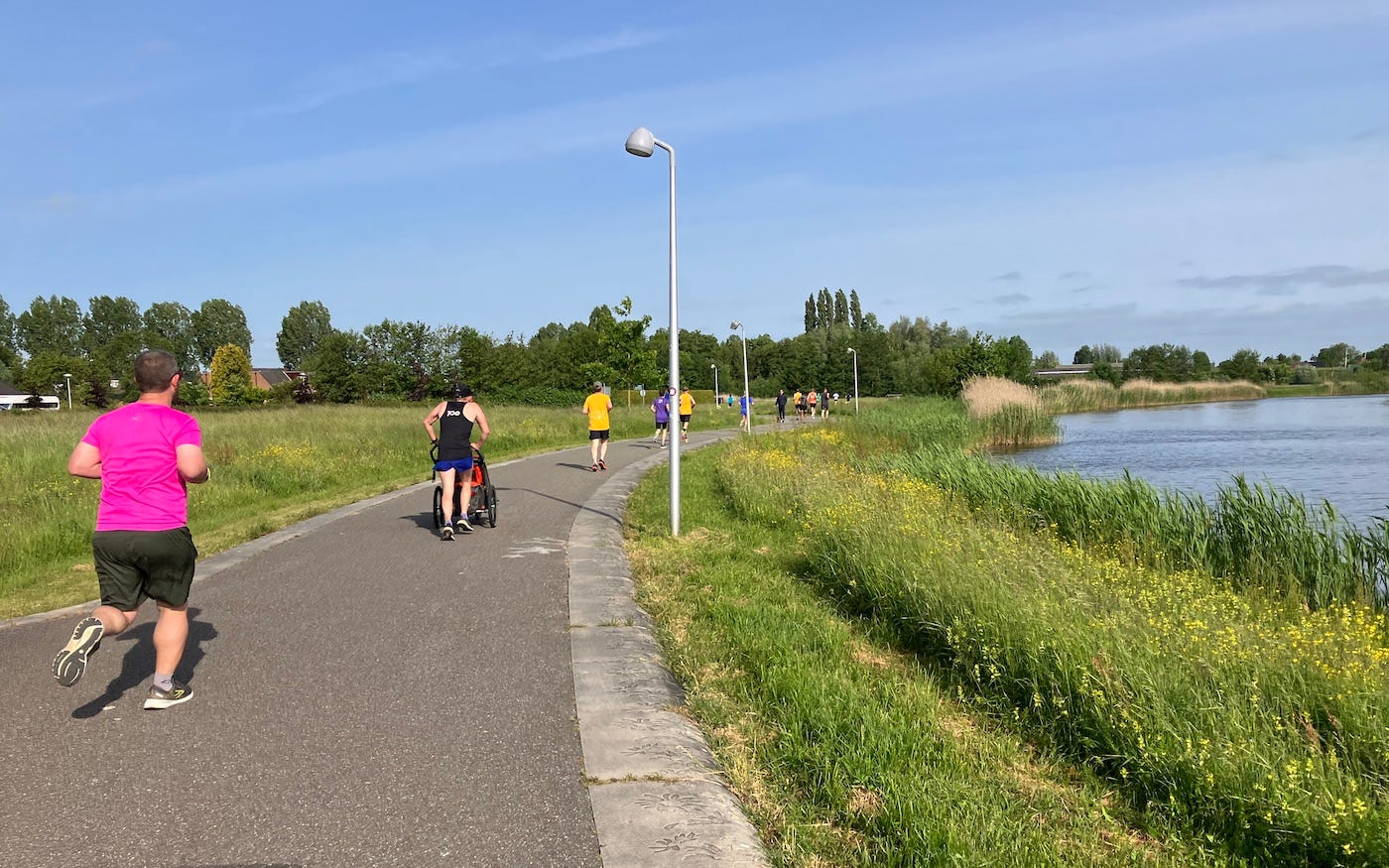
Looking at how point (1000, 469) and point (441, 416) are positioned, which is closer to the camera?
point (441, 416)

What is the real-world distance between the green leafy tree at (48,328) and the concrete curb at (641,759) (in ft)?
471

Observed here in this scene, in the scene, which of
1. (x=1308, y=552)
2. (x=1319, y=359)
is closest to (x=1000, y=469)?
(x=1308, y=552)

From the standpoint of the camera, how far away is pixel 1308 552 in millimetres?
8664

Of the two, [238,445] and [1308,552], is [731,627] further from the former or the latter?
[238,445]

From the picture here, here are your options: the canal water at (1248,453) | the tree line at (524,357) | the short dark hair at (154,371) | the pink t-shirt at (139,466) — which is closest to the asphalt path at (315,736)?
the pink t-shirt at (139,466)

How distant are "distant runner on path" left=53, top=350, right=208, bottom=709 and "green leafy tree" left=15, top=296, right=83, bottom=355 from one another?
Answer: 470 ft

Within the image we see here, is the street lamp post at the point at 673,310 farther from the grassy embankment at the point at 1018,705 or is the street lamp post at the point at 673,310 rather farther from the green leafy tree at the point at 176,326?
the green leafy tree at the point at 176,326

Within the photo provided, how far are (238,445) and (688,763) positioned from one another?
57.5 feet

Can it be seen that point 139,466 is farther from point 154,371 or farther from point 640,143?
point 640,143

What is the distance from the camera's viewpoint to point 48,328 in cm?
12331

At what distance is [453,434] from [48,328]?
472 feet

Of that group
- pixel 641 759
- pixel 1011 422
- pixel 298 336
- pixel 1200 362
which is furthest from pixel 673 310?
pixel 298 336

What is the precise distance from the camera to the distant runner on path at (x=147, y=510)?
13.9 ft

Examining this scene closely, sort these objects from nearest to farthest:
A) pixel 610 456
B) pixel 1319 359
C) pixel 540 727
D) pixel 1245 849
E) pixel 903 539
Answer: pixel 1245 849
pixel 540 727
pixel 903 539
pixel 610 456
pixel 1319 359
